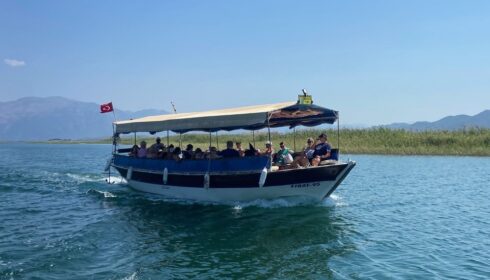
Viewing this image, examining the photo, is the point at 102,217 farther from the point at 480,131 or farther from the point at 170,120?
the point at 480,131

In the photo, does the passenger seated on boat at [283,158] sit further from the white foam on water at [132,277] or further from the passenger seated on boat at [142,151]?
the white foam on water at [132,277]

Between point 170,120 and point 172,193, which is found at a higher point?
point 170,120

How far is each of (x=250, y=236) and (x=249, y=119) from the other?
495 cm

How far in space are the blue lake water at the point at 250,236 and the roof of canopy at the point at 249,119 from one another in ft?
10.9

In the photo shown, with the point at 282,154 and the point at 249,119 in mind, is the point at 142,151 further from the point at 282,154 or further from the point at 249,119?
the point at 249,119

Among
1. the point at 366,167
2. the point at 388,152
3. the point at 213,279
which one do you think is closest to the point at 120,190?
the point at 213,279

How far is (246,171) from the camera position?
57.4 ft

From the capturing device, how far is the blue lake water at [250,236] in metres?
10.8

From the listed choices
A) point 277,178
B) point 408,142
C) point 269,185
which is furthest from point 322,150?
point 408,142

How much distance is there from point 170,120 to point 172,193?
3.41 metres

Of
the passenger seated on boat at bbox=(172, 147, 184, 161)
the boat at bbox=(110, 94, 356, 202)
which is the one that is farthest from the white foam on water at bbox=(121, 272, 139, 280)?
the passenger seated on boat at bbox=(172, 147, 184, 161)

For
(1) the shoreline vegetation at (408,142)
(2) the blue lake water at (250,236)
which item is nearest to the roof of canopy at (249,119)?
(2) the blue lake water at (250,236)

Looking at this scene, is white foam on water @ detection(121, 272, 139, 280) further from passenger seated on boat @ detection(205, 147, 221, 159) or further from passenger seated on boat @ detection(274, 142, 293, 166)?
passenger seated on boat @ detection(274, 142, 293, 166)

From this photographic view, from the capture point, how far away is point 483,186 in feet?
78.0
